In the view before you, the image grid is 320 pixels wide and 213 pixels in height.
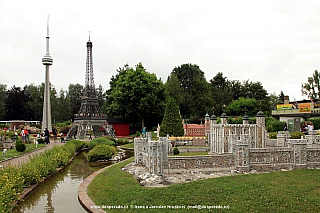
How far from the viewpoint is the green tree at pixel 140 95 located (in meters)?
46.3

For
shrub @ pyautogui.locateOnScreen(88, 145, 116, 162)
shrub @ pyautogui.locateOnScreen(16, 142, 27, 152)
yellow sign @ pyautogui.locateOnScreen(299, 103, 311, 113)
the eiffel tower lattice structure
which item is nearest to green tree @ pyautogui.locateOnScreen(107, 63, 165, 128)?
the eiffel tower lattice structure

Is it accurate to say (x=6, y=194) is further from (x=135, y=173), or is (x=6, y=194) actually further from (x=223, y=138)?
(x=223, y=138)

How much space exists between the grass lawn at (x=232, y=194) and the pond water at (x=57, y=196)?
90 cm

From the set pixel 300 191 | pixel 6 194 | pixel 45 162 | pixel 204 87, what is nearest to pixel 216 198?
pixel 300 191

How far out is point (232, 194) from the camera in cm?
916

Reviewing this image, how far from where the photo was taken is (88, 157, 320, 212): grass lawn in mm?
8422

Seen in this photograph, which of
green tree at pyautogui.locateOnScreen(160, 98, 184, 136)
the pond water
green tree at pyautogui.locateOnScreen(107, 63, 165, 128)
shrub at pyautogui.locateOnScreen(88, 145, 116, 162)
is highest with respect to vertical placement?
green tree at pyautogui.locateOnScreen(107, 63, 165, 128)

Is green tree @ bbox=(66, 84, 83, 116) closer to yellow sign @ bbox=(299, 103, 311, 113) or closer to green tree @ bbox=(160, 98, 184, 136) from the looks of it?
green tree @ bbox=(160, 98, 184, 136)

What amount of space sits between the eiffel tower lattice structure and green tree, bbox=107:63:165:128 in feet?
11.7

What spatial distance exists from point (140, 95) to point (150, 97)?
72.5 inches

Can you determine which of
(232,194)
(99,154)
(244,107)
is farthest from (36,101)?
(232,194)

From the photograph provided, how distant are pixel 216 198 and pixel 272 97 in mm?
72911

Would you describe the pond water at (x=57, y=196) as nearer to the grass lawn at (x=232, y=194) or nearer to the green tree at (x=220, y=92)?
the grass lawn at (x=232, y=194)

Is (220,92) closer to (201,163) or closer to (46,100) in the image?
(46,100)
